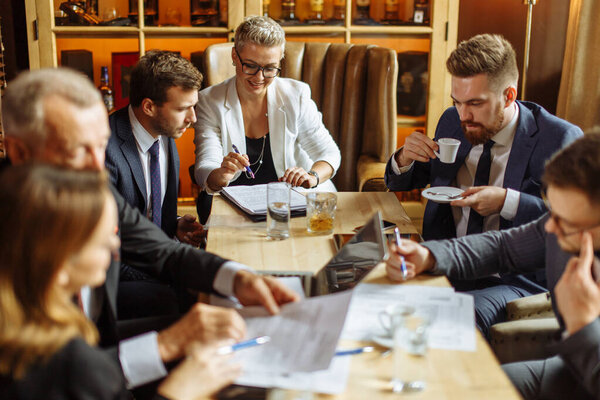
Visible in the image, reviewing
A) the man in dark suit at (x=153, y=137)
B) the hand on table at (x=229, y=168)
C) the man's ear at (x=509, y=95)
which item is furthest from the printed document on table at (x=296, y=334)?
the man's ear at (x=509, y=95)

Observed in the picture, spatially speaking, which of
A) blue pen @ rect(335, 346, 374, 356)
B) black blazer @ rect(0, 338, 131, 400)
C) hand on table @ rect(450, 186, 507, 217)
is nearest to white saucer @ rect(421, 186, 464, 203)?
hand on table @ rect(450, 186, 507, 217)

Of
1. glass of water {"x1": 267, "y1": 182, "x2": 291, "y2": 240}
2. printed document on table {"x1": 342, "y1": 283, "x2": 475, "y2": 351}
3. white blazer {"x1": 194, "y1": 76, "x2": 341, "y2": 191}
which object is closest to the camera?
printed document on table {"x1": 342, "y1": 283, "x2": 475, "y2": 351}

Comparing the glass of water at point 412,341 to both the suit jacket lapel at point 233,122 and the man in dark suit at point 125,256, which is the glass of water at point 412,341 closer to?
the man in dark suit at point 125,256

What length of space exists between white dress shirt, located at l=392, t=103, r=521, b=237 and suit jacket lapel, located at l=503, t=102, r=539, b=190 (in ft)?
0.14

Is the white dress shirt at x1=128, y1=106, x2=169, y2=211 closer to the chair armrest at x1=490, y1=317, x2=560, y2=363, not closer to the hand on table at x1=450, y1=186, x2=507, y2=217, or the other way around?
the hand on table at x1=450, y1=186, x2=507, y2=217

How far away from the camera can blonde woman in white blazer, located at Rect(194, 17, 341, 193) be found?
8.40 feet

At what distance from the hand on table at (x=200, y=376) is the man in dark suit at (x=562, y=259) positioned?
1.71 feet

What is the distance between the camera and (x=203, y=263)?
57.1 inches

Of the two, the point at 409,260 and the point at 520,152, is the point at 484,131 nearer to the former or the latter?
the point at 520,152

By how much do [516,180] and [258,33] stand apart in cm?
120

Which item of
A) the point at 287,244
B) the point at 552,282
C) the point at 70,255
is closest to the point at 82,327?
the point at 70,255

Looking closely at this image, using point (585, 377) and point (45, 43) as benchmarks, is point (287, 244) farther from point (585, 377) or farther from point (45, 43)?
point (45, 43)

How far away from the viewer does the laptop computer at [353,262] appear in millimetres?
1490

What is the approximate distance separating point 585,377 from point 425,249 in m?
0.44
